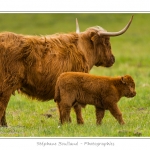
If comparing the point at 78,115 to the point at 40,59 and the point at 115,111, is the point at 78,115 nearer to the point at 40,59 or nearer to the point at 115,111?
the point at 115,111

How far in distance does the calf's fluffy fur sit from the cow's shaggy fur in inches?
30.8

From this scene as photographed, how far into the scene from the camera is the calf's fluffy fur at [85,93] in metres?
9.95

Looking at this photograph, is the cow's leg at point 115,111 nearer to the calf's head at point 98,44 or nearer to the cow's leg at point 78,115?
the cow's leg at point 78,115

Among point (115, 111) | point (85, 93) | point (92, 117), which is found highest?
point (85, 93)

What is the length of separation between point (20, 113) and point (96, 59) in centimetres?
215

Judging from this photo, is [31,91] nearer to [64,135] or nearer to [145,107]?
[64,135]

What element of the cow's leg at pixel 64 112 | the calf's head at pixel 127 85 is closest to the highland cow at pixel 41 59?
the cow's leg at pixel 64 112

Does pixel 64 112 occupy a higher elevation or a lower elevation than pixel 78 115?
higher

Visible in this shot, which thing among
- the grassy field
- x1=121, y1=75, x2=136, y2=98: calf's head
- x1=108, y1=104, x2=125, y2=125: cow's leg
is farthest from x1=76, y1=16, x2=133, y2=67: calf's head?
x1=108, y1=104, x2=125, y2=125: cow's leg

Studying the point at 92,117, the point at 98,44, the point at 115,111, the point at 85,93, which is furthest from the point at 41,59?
the point at 92,117

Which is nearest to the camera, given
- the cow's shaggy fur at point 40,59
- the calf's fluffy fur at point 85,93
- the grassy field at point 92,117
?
the grassy field at point 92,117

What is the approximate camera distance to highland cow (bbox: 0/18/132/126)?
34.1 ft

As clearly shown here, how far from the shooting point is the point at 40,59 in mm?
10766

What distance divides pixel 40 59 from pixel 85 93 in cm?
131
